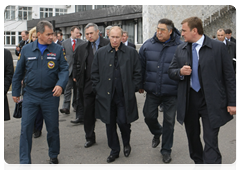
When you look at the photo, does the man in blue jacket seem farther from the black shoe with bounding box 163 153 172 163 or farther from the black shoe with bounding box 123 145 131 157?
the black shoe with bounding box 123 145 131 157

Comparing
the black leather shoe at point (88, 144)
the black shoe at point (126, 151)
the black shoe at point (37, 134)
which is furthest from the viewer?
the black shoe at point (37, 134)

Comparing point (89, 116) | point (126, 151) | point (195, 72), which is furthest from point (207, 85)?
point (89, 116)

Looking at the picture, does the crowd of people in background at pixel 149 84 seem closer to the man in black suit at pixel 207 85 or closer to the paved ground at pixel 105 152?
the man in black suit at pixel 207 85

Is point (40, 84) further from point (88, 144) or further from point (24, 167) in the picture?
point (88, 144)

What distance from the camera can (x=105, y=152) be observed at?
4883 mm

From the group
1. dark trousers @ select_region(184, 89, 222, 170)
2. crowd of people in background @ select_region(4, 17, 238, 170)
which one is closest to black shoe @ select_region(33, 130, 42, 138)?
crowd of people in background @ select_region(4, 17, 238, 170)

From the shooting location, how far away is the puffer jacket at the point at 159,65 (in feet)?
14.7

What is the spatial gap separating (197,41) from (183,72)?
1.45 feet

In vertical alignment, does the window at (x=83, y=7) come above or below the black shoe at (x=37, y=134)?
above

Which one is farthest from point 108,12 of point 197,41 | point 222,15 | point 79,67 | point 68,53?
point 197,41

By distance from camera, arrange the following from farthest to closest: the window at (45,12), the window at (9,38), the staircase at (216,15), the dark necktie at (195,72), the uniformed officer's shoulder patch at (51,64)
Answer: the window at (9,38), the window at (45,12), the staircase at (216,15), the uniformed officer's shoulder patch at (51,64), the dark necktie at (195,72)

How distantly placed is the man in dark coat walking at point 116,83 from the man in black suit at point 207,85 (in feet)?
Answer: 3.02

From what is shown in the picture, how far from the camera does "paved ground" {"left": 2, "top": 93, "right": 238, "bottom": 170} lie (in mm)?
4270

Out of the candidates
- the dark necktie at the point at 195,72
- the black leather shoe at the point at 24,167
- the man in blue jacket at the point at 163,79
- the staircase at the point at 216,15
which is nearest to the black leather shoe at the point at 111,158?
the man in blue jacket at the point at 163,79
